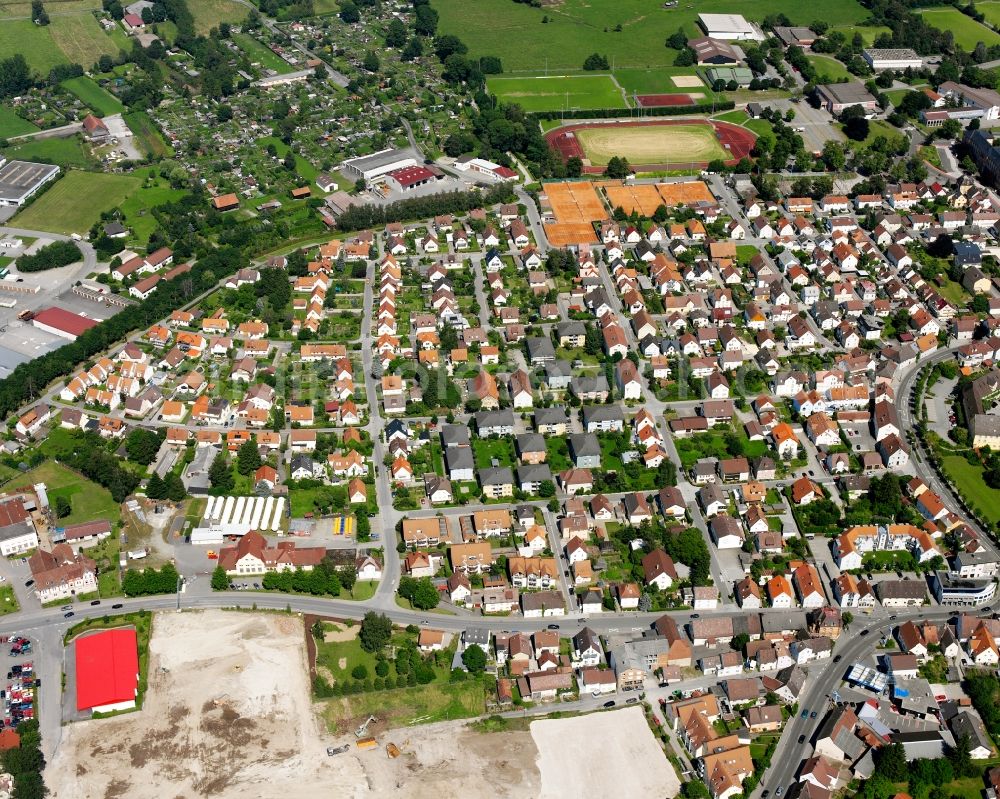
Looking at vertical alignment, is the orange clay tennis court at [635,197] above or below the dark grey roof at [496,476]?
below

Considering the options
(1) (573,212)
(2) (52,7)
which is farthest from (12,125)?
(1) (573,212)

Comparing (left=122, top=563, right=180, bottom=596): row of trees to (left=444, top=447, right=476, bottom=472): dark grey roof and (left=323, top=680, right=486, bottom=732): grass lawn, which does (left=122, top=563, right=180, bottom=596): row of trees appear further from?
(left=444, top=447, right=476, bottom=472): dark grey roof

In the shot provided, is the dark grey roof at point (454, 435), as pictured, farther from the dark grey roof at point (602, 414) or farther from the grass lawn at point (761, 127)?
the grass lawn at point (761, 127)

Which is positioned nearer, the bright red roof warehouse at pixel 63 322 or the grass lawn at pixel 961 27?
the bright red roof warehouse at pixel 63 322

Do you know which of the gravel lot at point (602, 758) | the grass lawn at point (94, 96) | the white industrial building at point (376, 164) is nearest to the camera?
the gravel lot at point (602, 758)

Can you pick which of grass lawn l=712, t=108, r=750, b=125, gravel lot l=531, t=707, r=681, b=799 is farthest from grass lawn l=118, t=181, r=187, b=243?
gravel lot l=531, t=707, r=681, b=799

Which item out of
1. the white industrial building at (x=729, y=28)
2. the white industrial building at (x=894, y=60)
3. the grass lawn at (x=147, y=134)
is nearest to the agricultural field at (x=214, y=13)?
the grass lawn at (x=147, y=134)
